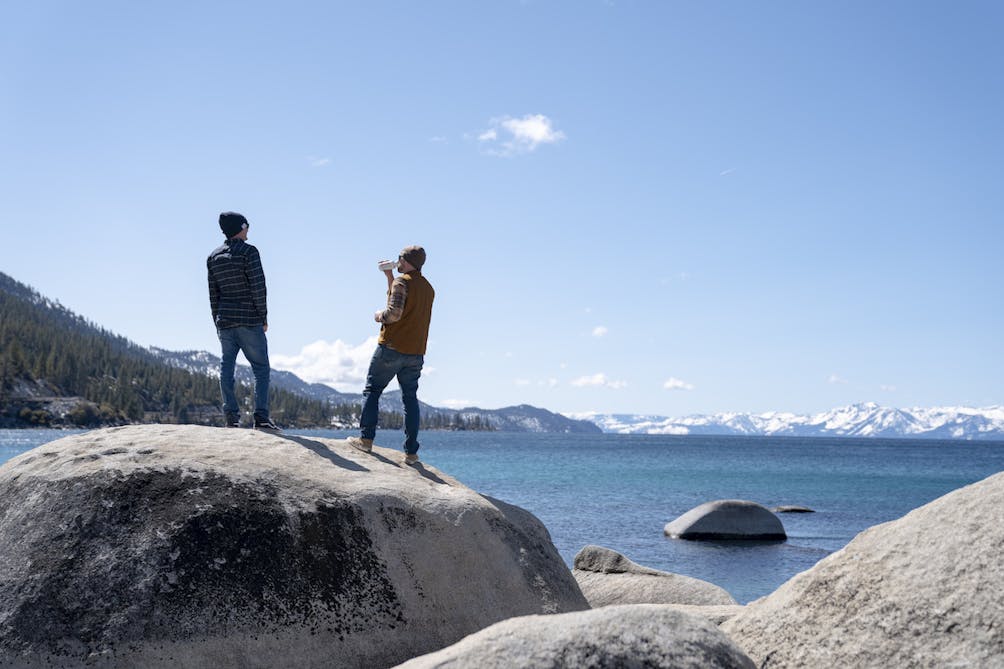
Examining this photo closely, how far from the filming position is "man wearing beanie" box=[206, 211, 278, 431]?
10203mm

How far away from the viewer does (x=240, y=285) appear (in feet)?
33.5

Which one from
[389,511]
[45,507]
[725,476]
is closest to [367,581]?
[389,511]

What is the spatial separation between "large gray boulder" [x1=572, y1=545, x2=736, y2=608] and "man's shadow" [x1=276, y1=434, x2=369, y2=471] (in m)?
9.30

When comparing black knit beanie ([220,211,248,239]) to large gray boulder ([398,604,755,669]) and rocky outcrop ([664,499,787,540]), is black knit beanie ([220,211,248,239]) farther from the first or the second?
rocky outcrop ([664,499,787,540])

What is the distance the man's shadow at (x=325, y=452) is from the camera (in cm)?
877

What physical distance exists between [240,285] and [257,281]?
0.69ft

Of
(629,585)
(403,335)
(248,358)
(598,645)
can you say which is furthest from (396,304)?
(629,585)

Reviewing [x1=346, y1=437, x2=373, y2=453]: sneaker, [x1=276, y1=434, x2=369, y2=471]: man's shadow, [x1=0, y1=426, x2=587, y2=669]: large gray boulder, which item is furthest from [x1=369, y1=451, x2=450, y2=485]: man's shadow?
[x1=0, y1=426, x2=587, y2=669]: large gray boulder

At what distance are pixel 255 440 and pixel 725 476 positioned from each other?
81.7 metres

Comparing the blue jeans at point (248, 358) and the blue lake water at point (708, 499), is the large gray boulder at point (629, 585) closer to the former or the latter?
the blue lake water at point (708, 499)

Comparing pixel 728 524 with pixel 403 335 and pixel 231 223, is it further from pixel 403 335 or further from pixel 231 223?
pixel 231 223

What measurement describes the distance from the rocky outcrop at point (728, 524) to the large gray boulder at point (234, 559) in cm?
2739

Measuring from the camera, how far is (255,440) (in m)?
8.69

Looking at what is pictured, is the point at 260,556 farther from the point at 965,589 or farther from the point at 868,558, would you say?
the point at 965,589
